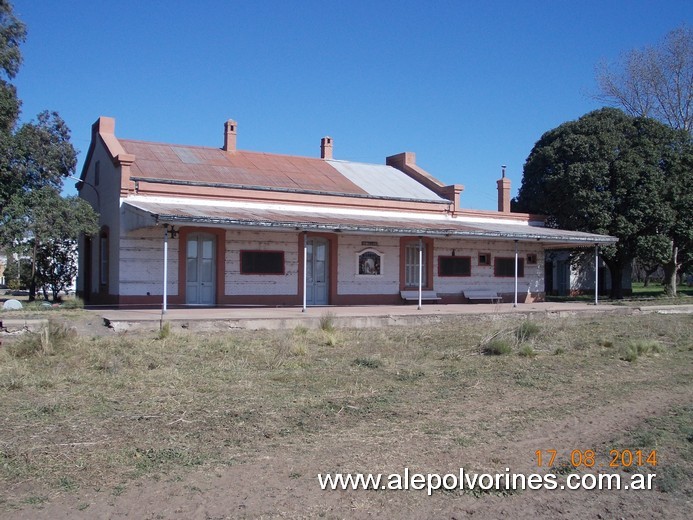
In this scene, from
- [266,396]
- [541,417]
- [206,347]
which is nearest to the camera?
[541,417]

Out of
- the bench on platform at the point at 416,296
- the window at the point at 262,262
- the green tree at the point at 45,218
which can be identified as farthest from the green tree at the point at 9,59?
the bench on platform at the point at 416,296

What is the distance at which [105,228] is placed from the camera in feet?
69.3

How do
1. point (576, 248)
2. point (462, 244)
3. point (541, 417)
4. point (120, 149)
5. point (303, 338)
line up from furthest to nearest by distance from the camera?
point (576, 248)
point (462, 244)
point (120, 149)
point (303, 338)
point (541, 417)

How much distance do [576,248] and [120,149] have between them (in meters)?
18.4

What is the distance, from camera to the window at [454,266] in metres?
24.5

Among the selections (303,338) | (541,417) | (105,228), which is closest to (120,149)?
(105,228)

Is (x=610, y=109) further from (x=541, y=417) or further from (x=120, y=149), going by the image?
(x=541, y=417)

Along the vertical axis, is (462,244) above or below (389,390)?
above

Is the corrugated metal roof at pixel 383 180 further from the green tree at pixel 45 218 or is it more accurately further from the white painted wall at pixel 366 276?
the green tree at pixel 45 218

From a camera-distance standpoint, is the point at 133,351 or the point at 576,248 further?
the point at 576,248

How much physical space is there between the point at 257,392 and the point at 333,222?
1150 cm

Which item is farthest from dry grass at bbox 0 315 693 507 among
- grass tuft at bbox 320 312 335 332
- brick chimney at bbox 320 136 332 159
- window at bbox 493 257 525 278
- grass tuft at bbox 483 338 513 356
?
brick chimney at bbox 320 136 332 159

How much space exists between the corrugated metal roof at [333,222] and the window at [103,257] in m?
2.49
